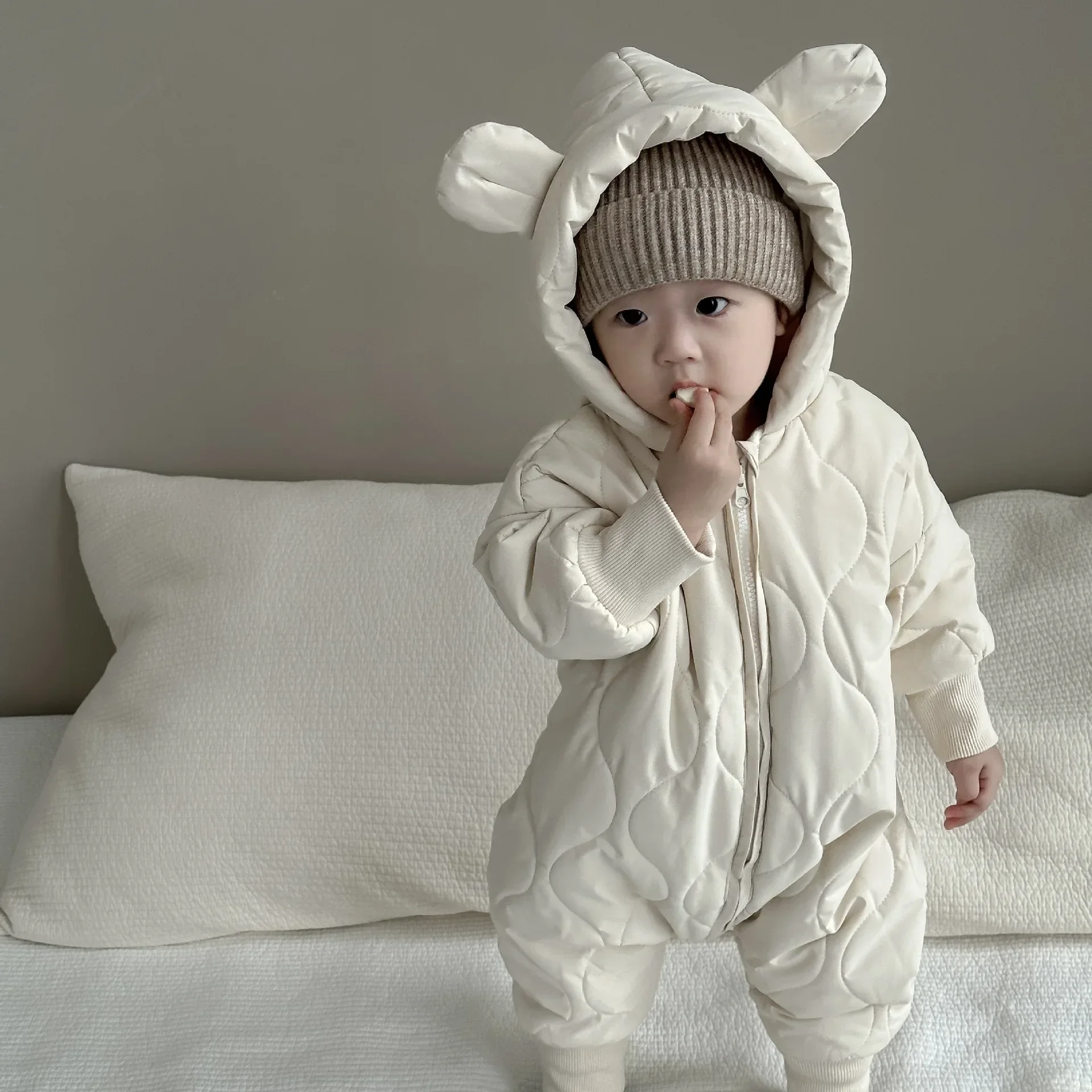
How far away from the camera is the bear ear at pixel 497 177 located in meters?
0.69

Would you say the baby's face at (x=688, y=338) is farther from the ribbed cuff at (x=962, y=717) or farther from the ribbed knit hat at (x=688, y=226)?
the ribbed cuff at (x=962, y=717)

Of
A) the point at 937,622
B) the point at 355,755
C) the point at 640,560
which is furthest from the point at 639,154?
the point at 355,755

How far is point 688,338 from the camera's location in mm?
682

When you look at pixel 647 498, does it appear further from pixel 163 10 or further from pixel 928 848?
pixel 163 10

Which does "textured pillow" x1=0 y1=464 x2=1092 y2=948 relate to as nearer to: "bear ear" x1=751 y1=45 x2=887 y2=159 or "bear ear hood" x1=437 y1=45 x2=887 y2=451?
"bear ear hood" x1=437 y1=45 x2=887 y2=451

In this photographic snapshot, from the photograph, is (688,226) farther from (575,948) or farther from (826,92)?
(575,948)

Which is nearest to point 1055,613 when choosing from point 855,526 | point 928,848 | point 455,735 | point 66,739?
point 928,848

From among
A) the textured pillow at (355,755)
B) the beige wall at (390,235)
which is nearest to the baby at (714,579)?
the textured pillow at (355,755)

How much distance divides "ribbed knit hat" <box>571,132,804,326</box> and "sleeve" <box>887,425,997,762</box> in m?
0.21

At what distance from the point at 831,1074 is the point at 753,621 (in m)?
0.42

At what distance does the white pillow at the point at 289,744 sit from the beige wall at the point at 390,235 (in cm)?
19

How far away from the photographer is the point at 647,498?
685 millimetres

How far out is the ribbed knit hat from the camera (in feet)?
2.20

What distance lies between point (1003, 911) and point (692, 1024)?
339 millimetres
